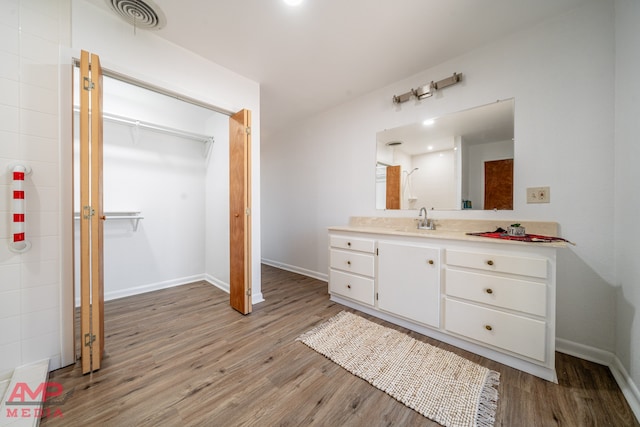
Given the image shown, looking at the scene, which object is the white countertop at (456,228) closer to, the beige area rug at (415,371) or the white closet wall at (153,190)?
the beige area rug at (415,371)

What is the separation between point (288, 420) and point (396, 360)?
857 mm

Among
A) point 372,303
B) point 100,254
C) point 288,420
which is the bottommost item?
point 288,420

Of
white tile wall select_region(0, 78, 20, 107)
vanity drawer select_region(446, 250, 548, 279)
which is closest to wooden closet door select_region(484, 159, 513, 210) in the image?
vanity drawer select_region(446, 250, 548, 279)

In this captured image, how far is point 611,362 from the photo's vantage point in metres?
1.54

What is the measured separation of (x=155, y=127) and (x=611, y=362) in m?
4.83

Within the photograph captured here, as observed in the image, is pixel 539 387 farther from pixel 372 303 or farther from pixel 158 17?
pixel 158 17

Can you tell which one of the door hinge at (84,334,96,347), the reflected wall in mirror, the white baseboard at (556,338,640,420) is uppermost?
the reflected wall in mirror

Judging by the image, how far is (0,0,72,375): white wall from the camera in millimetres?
1385

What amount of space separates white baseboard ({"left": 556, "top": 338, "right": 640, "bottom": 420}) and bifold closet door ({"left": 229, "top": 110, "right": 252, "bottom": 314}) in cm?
272

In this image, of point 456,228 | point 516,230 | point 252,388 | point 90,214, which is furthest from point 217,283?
point 516,230

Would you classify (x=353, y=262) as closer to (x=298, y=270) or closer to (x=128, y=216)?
(x=298, y=270)

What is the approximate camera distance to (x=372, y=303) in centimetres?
226

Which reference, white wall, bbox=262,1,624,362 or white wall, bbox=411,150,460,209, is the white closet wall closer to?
white wall, bbox=411,150,460,209

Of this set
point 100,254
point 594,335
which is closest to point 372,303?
point 594,335
